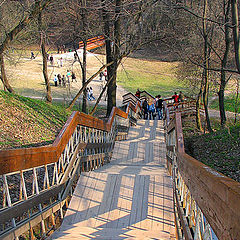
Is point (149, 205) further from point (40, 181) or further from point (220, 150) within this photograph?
point (220, 150)

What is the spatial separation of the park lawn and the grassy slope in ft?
54.3

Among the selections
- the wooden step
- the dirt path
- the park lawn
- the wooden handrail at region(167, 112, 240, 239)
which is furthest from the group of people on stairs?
the wooden handrail at region(167, 112, 240, 239)

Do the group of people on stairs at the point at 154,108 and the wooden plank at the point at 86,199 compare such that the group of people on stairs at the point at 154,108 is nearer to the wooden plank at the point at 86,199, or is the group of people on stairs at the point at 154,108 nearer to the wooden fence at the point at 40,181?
the wooden fence at the point at 40,181

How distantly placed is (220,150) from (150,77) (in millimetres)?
28245

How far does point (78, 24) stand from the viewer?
1673 centimetres

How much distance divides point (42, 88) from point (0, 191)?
2355 centimetres

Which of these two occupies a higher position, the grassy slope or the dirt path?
the dirt path

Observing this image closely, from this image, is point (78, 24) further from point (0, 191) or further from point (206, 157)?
point (0, 191)

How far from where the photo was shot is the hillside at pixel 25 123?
28.4 ft

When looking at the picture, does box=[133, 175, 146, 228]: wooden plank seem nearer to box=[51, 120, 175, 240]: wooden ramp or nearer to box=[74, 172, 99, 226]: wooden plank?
box=[51, 120, 175, 240]: wooden ramp

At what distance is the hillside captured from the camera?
865 centimetres

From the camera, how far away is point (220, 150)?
11258mm

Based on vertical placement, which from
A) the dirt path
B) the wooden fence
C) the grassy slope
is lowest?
the grassy slope

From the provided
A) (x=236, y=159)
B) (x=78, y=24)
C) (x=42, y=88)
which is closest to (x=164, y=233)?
(x=236, y=159)
